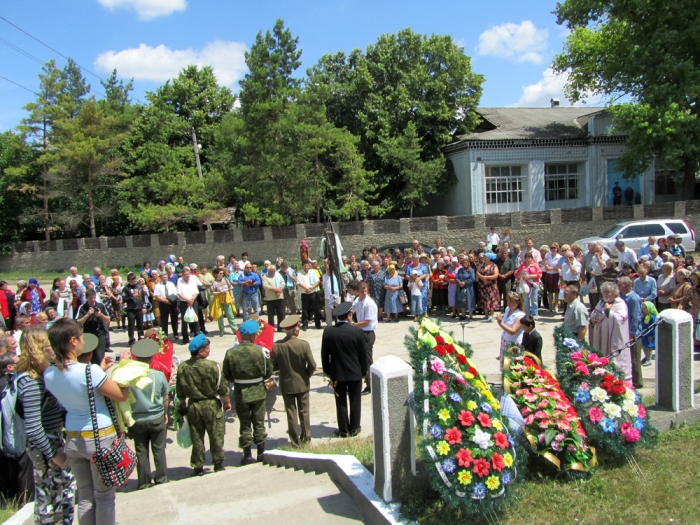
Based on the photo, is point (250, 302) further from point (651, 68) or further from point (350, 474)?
point (651, 68)

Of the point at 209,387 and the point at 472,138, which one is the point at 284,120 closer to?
the point at 472,138

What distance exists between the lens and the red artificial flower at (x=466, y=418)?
4.18 m

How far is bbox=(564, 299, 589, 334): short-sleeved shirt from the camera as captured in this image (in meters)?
7.32

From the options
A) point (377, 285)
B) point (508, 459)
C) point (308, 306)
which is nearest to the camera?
point (508, 459)

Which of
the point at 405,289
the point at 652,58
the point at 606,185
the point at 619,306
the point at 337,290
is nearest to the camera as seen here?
the point at 619,306

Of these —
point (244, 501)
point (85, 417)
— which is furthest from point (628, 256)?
point (85, 417)

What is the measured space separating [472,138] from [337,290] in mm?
21122

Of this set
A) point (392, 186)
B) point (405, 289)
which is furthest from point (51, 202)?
point (405, 289)

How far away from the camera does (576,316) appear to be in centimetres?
735

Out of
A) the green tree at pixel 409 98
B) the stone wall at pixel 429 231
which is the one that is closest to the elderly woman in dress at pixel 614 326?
the stone wall at pixel 429 231

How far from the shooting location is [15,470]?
551cm

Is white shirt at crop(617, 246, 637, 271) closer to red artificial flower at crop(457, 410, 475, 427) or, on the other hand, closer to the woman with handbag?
red artificial flower at crop(457, 410, 475, 427)

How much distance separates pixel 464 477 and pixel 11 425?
14.1 ft

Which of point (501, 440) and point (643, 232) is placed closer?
point (501, 440)
